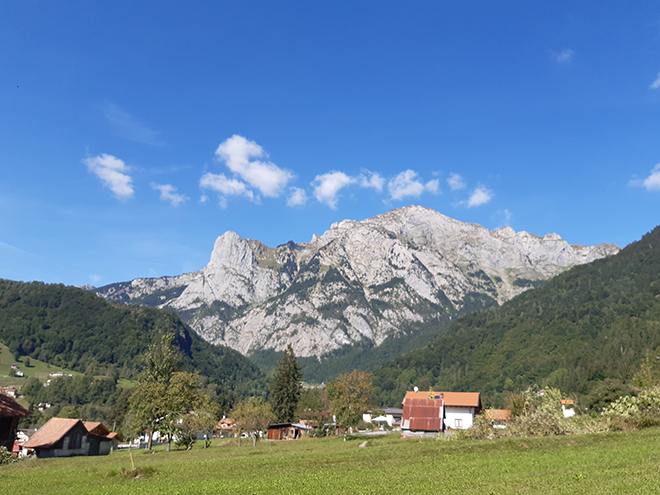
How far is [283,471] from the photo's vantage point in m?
30.5

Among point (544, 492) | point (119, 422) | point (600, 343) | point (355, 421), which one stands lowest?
point (119, 422)

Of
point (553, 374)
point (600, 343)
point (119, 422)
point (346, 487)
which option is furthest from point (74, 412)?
point (600, 343)

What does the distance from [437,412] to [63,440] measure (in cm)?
5893

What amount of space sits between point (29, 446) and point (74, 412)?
8442 centimetres

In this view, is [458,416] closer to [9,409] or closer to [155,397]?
[155,397]

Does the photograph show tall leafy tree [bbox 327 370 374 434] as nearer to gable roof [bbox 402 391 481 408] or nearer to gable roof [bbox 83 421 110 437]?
gable roof [bbox 402 391 481 408]

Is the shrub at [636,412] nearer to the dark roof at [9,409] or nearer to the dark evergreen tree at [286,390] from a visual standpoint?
the dark roof at [9,409]

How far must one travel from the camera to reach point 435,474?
1018 inches

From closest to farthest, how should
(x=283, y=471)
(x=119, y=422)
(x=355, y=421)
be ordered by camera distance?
1. (x=283, y=471)
2. (x=355, y=421)
3. (x=119, y=422)

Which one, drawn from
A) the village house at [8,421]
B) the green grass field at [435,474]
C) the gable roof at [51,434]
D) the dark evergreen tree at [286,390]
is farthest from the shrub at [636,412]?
the gable roof at [51,434]

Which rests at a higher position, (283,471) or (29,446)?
(283,471)

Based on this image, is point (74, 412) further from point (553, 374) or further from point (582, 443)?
point (553, 374)

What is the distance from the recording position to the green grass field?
21.4 metres

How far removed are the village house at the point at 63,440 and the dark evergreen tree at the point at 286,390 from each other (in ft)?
120
